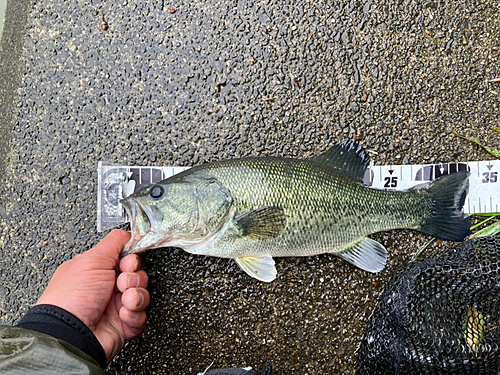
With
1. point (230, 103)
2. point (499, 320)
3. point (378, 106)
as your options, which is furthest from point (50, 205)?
point (499, 320)

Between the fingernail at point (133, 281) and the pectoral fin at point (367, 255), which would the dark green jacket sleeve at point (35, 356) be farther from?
the pectoral fin at point (367, 255)

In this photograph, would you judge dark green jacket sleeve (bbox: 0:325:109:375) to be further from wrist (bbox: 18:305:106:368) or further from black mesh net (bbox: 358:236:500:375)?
black mesh net (bbox: 358:236:500:375)

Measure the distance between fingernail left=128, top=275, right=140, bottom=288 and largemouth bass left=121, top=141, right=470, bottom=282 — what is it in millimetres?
194

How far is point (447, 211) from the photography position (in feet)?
8.00

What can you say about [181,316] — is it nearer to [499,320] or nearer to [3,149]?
[3,149]

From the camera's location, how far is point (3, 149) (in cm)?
274

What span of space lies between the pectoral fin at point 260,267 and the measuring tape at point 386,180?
0.90 metres

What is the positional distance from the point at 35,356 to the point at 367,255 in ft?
A: 7.05

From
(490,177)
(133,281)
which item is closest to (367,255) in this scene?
(490,177)

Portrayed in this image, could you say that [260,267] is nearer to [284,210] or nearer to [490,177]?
[284,210]

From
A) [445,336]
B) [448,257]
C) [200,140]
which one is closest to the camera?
[445,336]

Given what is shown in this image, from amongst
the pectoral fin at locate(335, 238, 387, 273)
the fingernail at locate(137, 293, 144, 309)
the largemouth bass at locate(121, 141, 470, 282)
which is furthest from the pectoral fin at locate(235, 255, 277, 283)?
the fingernail at locate(137, 293, 144, 309)

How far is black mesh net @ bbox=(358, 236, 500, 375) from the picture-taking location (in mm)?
2195

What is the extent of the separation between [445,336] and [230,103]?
7.70ft
